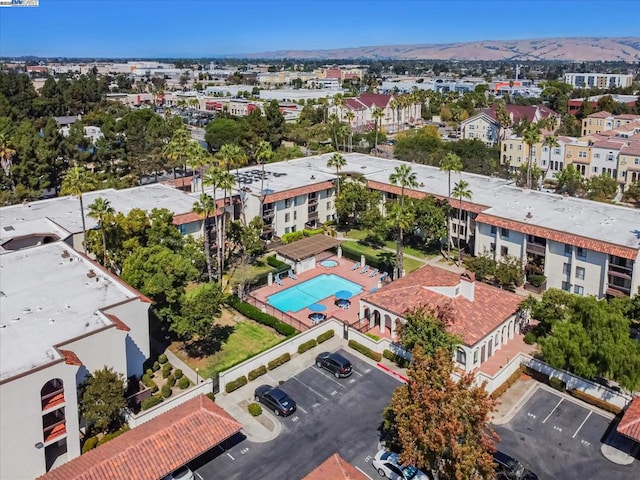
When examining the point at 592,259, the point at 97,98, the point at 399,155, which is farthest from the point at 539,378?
the point at 97,98

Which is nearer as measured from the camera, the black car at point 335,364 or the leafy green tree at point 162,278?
the black car at point 335,364

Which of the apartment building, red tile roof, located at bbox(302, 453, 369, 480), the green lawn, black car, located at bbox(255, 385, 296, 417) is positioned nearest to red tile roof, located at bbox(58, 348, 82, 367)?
the apartment building

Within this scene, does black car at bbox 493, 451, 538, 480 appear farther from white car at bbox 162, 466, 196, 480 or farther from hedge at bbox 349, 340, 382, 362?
white car at bbox 162, 466, 196, 480

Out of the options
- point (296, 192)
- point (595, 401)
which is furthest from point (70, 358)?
point (296, 192)

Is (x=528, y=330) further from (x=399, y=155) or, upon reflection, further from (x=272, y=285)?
(x=399, y=155)

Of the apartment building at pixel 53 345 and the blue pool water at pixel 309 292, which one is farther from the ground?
the apartment building at pixel 53 345

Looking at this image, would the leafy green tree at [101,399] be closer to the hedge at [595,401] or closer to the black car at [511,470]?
the black car at [511,470]

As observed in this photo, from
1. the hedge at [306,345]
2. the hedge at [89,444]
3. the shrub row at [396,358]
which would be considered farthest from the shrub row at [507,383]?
the hedge at [89,444]
